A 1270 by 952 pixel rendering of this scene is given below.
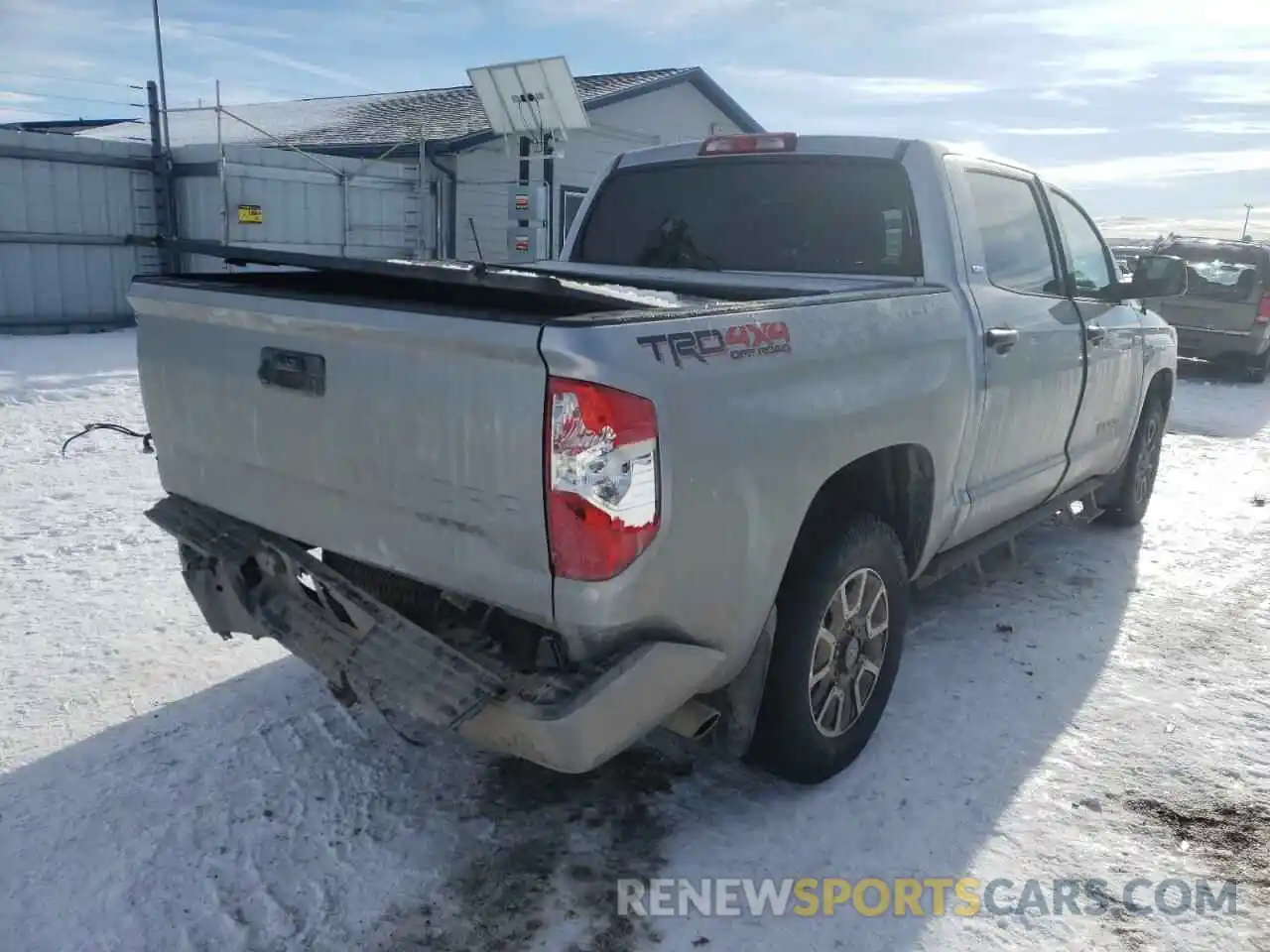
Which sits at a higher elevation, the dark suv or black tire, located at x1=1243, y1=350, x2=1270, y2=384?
the dark suv

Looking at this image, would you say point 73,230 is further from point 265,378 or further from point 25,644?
point 265,378

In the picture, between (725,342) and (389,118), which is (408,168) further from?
(725,342)

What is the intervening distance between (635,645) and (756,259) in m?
2.30

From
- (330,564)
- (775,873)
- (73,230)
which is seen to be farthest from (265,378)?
Answer: (73,230)

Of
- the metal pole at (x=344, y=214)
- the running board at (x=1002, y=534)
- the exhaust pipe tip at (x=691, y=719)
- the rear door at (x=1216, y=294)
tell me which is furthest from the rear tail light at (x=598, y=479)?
the metal pole at (x=344, y=214)

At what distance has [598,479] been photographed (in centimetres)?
228

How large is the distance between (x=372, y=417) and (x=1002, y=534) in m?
3.03

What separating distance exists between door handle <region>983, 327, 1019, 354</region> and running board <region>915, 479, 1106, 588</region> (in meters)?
0.83

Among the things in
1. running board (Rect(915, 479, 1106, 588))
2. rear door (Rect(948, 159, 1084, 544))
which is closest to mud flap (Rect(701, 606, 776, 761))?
running board (Rect(915, 479, 1106, 588))

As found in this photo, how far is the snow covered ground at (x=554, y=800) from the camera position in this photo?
2.65 m

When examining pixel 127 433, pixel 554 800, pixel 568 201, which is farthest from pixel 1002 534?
pixel 568 201

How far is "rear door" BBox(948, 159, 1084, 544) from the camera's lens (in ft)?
12.9

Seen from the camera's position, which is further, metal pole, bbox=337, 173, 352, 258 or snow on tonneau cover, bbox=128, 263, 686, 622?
metal pole, bbox=337, 173, 352, 258

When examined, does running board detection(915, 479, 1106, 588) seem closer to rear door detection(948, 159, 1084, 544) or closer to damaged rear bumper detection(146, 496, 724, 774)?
rear door detection(948, 159, 1084, 544)
